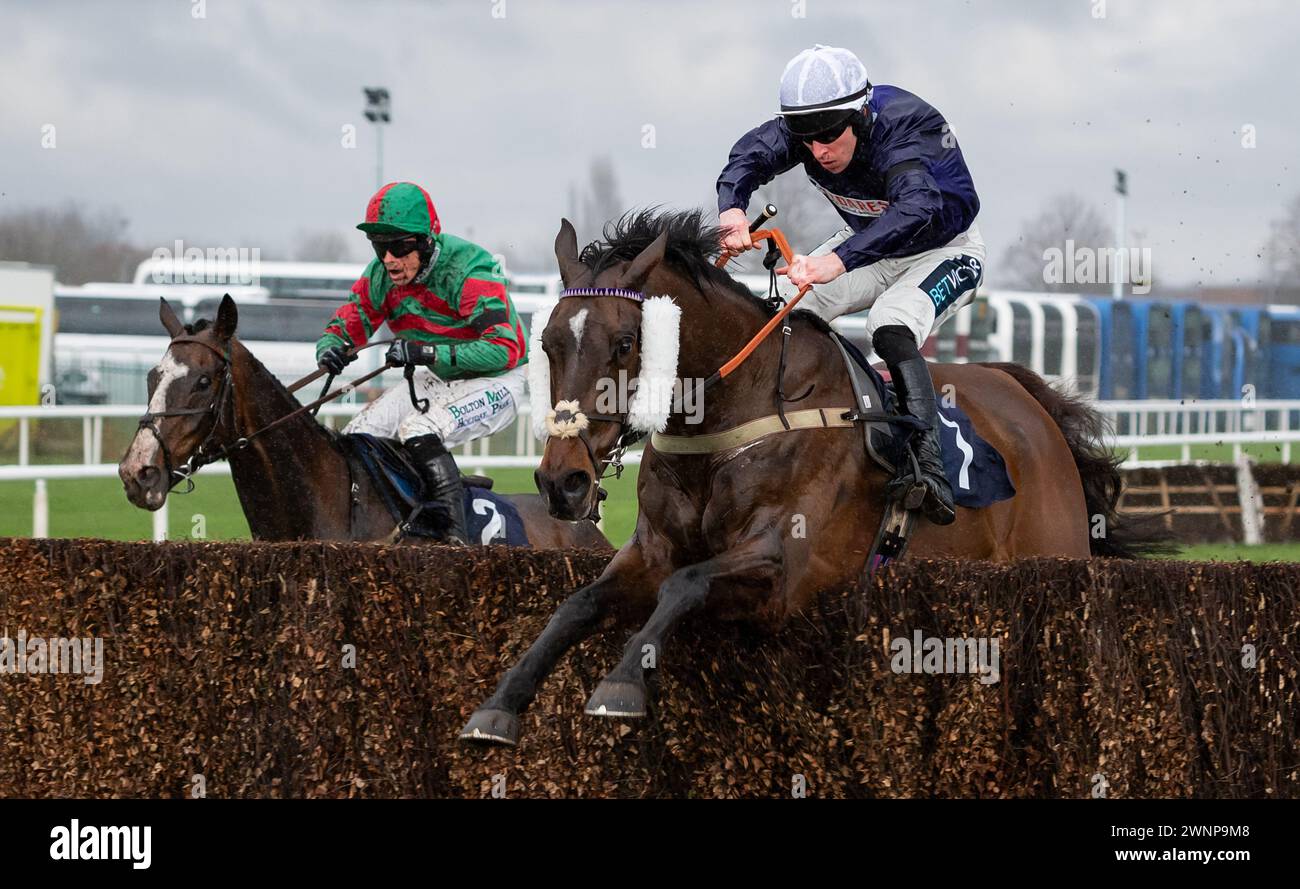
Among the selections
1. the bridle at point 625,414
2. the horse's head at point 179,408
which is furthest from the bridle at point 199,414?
the bridle at point 625,414

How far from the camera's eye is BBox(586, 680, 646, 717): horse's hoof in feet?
10.4

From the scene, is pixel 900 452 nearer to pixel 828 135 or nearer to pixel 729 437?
pixel 729 437

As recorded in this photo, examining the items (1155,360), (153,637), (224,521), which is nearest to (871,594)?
(153,637)

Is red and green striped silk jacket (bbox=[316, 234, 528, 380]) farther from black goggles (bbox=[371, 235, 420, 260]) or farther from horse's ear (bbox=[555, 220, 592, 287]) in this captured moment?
horse's ear (bbox=[555, 220, 592, 287])

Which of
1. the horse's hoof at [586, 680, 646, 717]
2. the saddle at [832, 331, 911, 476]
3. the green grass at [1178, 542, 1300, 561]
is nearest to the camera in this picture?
the horse's hoof at [586, 680, 646, 717]

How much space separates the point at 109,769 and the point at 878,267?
9.30ft

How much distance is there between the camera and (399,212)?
227 inches

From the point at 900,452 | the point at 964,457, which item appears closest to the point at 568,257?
the point at 900,452

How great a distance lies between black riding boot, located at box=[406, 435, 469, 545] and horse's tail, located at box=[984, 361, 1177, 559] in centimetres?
216

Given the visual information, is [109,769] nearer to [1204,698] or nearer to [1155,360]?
[1204,698]

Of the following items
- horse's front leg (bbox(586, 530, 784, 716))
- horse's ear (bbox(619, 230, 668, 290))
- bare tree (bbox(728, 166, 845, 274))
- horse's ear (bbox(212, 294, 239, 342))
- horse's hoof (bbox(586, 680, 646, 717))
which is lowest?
horse's hoof (bbox(586, 680, 646, 717))

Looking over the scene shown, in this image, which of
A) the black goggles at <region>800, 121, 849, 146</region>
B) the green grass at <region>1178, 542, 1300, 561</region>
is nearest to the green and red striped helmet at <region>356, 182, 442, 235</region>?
the black goggles at <region>800, 121, 849, 146</region>

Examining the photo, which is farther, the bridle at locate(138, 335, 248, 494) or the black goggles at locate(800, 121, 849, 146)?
the bridle at locate(138, 335, 248, 494)
